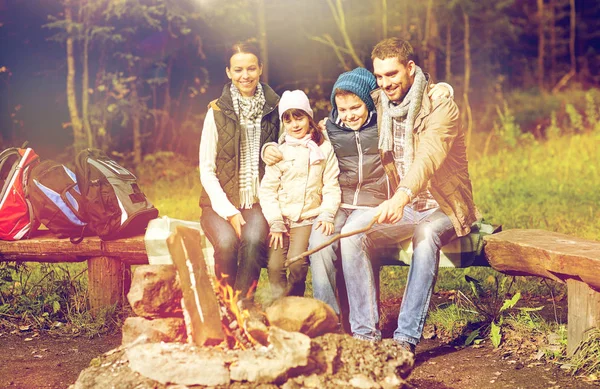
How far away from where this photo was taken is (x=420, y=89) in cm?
452

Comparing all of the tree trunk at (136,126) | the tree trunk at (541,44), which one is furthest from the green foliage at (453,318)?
the tree trunk at (541,44)

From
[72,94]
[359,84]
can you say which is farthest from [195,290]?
[72,94]

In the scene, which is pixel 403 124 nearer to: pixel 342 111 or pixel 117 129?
pixel 342 111

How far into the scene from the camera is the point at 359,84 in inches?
182

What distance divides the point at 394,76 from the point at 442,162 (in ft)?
1.85

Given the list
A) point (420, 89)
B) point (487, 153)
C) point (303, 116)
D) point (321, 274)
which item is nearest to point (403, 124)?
point (420, 89)

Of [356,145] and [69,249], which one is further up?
[356,145]

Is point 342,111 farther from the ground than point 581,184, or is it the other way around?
point 342,111

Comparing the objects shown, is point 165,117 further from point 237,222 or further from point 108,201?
point 237,222

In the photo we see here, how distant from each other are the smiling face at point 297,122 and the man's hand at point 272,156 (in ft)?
0.46

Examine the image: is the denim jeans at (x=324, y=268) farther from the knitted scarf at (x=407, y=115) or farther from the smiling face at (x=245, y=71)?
the smiling face at (x=245, y=71)

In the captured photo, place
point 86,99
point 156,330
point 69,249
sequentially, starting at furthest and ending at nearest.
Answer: point 86,99, point 69,249, point 156,330

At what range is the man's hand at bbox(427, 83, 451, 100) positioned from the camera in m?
4.55

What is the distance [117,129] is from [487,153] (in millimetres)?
5293
